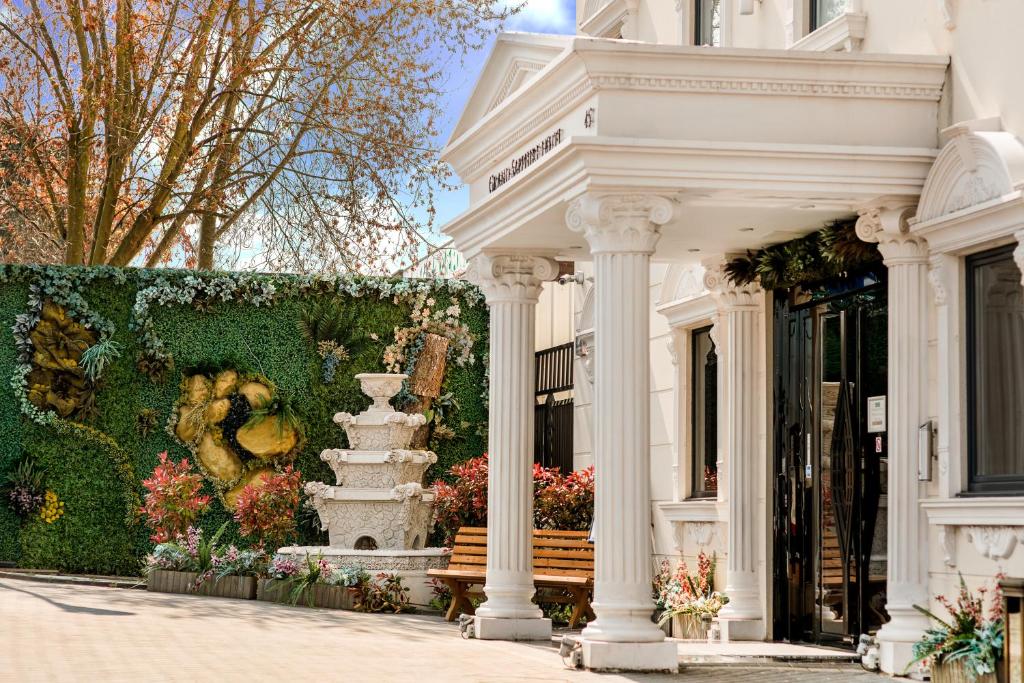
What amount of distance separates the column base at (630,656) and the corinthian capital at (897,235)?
2.96m

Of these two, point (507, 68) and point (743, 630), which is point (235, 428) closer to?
point (507, 68)

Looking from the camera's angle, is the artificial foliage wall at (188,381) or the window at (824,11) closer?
the window at (824,11)

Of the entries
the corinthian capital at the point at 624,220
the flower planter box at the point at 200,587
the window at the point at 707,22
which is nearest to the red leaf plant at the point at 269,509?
the flower planter box at the point at 200,587

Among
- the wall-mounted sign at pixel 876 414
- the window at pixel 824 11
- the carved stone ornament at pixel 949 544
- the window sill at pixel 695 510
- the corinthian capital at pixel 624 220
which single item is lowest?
the carved stone ornament at pixel 949 544

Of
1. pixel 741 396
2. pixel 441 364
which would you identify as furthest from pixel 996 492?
pixel 441 364

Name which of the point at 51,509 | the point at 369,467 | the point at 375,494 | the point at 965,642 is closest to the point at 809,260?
the point at 965,642

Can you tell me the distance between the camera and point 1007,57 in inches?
366

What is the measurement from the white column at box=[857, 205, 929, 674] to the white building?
0.01m

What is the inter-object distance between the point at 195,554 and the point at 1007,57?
10.8 meters

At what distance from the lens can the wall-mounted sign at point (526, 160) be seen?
10672 millimetres

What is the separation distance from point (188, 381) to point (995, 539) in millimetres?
12263

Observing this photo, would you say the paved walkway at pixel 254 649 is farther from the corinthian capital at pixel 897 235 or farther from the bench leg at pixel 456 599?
the corinthian capital at pixel 897 235

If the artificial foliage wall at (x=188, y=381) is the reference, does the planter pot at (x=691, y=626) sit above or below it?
below

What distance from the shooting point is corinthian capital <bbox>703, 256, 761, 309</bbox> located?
12.5 metres
